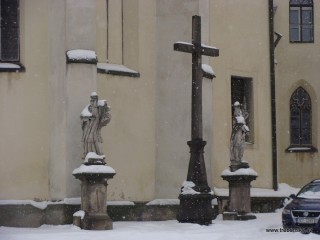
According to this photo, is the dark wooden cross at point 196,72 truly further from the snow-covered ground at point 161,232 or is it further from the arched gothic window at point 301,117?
the arched gothic window at point 301,117

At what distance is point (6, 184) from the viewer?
19250mm

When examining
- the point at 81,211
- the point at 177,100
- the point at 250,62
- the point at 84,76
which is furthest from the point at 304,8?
the point at 81,211

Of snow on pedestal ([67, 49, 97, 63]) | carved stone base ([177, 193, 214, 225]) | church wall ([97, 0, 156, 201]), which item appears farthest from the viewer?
church wall ([97, 0, 156, 201])

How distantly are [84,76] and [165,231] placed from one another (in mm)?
4423

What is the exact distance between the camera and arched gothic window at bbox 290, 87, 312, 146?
30203 mm

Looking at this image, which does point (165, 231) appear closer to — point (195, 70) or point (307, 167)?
point (195, 70)

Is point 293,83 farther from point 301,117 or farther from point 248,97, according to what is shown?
point 248,97

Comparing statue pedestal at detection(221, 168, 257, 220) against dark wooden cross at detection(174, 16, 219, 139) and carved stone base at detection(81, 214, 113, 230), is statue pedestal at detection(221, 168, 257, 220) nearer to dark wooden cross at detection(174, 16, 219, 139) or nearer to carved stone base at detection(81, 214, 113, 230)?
dark wooden cross at detection(174, 16, 219, 139)

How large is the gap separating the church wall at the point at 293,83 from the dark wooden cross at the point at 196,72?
35.1 feet

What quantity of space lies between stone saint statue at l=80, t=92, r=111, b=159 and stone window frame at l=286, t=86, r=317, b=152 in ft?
44.6

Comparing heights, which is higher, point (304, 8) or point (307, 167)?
point (304, 8)

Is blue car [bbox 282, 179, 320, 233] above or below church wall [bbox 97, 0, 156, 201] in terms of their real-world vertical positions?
below

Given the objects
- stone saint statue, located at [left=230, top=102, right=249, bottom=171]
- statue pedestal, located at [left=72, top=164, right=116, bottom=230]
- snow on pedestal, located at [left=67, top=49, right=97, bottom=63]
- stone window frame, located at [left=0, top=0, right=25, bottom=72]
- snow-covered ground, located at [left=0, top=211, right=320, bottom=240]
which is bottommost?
snow-covered ground, located at [left=0, top=211, right=320, bottom=240]

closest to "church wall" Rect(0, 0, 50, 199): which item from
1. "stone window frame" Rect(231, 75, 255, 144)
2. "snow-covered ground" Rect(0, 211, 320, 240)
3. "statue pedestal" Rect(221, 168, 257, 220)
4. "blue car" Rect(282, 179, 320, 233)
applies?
"snow-covered ground" Rect(0, 211, 320, 240)
